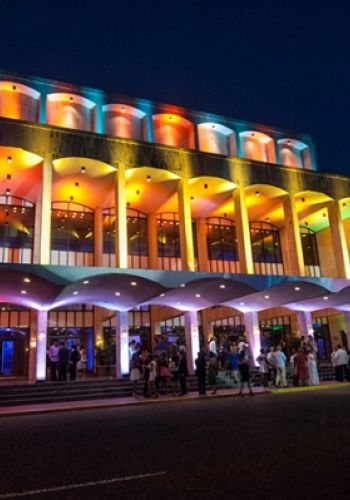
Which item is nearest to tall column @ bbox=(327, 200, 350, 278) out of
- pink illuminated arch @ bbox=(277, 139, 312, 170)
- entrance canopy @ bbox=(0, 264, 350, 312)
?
entrance canopy @ bbox=(0, 264, 350, 312)

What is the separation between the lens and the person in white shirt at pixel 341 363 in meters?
18.6

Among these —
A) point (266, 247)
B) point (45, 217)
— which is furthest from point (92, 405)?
point (266, 247)

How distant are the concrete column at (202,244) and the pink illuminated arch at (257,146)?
5.43m

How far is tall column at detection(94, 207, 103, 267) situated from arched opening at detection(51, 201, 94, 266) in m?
0.27

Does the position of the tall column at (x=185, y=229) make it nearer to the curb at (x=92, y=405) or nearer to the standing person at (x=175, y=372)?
the standing person at (x=175, y=372)

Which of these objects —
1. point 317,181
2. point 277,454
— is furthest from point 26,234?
point 277,454

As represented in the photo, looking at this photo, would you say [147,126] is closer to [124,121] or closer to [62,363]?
[124,121]

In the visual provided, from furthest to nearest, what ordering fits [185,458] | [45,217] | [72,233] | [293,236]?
[72,233] < [293,236] < [45,217] < [185,458]

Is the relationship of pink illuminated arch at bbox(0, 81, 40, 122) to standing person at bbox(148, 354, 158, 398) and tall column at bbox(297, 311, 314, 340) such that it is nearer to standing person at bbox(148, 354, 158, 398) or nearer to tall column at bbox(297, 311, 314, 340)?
standing person at bbox(148, 354, 158, 398)

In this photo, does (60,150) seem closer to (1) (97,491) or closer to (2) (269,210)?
(2) (269,210)

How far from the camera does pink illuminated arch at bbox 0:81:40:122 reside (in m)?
22.9

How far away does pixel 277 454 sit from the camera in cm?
525

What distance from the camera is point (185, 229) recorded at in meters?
22.1

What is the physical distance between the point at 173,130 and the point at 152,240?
7094mm
